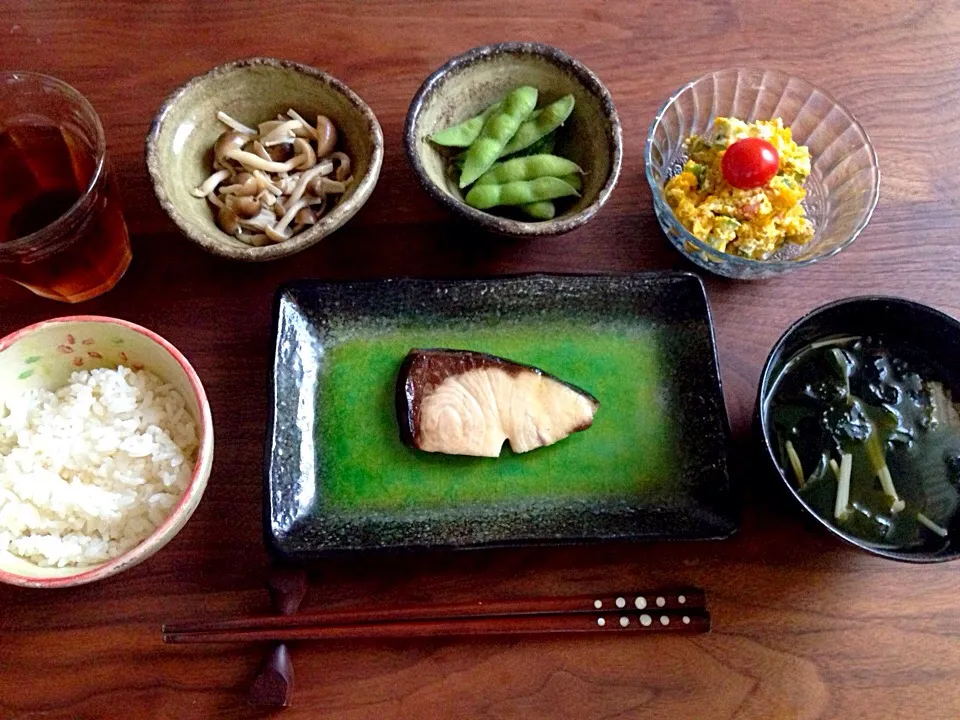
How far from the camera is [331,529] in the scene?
4.80 ft

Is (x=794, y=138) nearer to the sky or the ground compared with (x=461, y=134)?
nearer to the sky

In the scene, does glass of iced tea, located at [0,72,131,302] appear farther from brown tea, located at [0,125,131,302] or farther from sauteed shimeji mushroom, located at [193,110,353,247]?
sauteed shimeji mushroom, located at [193,110,353,247]

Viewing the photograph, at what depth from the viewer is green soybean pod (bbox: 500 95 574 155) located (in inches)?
64.9

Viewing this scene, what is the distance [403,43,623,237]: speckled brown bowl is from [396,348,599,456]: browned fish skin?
0.88 feet

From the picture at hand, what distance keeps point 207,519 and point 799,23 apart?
1.82 m

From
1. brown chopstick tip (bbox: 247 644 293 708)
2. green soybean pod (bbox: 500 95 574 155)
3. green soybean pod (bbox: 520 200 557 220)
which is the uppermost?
green soybean pod (bbox: 500 95 574 155)

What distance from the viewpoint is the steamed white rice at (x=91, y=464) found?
1343mm

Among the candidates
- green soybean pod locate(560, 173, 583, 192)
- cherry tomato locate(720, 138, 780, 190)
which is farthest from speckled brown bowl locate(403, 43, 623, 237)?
cherry tomato locate(720, 138, 780, 190)

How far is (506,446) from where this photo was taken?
1555mm

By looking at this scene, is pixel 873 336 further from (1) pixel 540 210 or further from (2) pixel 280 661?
(2) pixel 280 661

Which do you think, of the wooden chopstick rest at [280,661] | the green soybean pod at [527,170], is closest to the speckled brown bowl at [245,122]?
the green soybean pod at [527,170]

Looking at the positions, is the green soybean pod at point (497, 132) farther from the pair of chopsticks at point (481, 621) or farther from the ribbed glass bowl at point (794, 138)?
the pair of chopsticks at point (481, 621)

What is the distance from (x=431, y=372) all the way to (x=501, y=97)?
0.66 meters

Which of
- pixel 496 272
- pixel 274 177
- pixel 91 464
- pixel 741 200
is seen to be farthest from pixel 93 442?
pixel 741 200
